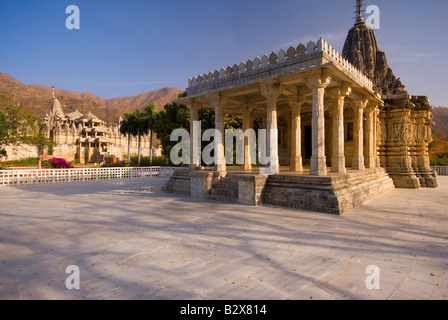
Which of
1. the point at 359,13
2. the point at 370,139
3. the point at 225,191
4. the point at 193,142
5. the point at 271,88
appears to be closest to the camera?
the point at 271,88

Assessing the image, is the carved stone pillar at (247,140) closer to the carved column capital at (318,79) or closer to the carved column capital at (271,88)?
the carved column capital at (271,88)

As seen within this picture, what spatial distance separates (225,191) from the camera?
34.9ft

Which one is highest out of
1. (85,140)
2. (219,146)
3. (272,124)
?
(85,140)

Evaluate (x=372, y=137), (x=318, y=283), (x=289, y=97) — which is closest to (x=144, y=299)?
(x=318, y=283)

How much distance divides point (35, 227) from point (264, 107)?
13638 millimetres

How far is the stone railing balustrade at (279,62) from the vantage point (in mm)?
→ 8945

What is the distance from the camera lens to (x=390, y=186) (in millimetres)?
13977

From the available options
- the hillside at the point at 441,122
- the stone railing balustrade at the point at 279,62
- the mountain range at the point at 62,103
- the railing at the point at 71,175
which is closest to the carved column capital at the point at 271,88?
the stone railing balustrade at the point at 279,62

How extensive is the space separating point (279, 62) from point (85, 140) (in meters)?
63.6

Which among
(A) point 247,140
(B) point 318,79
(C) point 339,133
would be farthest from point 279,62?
(A) point 247,140

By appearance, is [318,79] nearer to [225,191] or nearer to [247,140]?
[225,191]

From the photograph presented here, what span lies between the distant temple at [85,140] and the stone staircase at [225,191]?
5443cm

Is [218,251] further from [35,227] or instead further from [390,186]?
[390,186]
